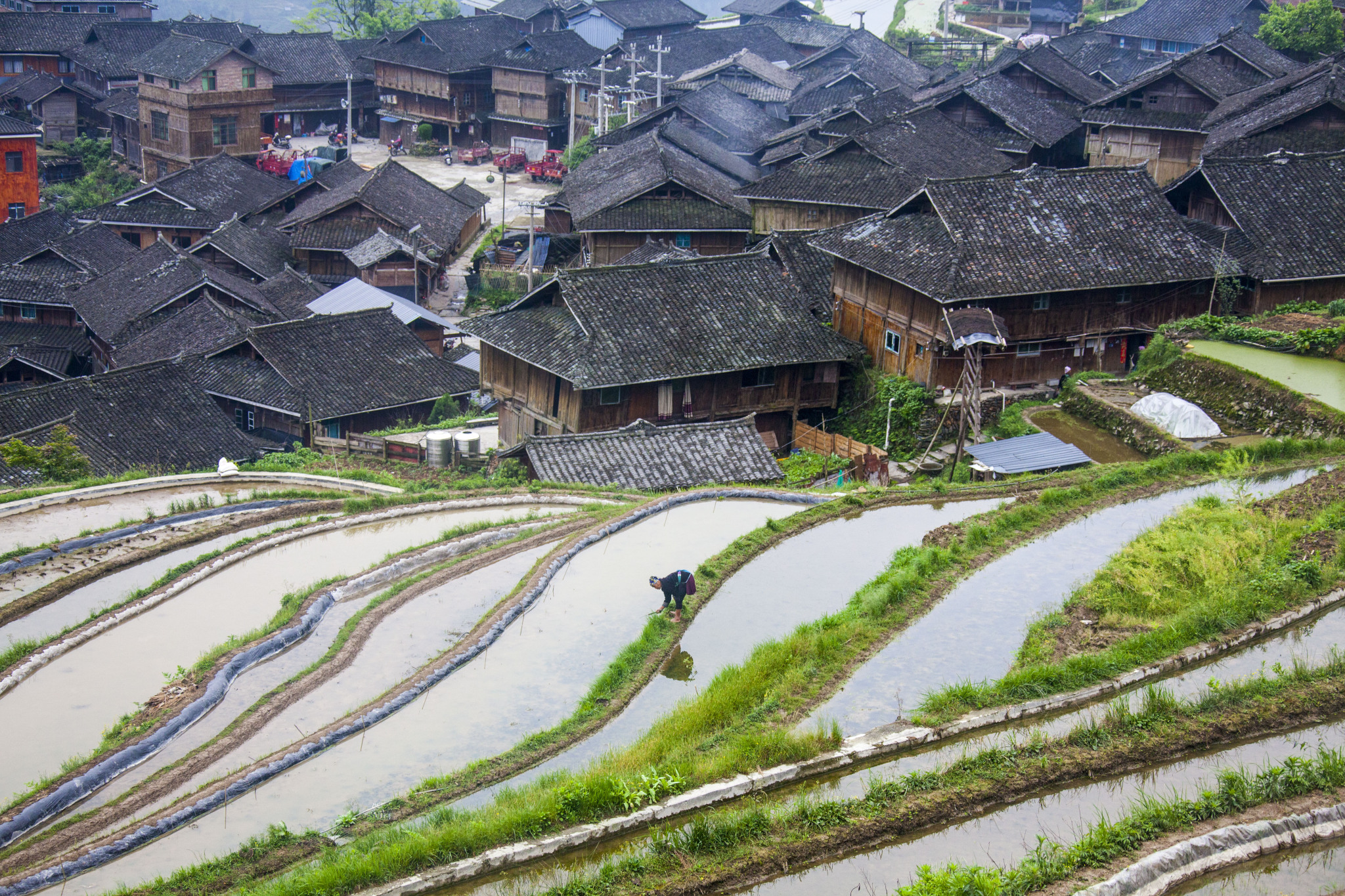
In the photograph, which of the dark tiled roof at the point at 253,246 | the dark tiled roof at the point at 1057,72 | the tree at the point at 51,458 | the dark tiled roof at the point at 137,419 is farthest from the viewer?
the dark tiled roof at the point at 1057,72

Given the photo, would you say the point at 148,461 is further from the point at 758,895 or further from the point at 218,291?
the point at 758,895

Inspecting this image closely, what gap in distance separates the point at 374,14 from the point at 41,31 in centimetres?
2405

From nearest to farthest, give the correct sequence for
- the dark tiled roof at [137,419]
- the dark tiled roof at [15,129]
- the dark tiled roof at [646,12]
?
the dark tiled roof at [137,419]
the dark tiled roof at [15,129]
the dark tiled roof at [646,12]

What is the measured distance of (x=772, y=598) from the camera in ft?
53.3

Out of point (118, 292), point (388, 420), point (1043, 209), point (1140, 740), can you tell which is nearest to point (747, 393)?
point (1043, 209)

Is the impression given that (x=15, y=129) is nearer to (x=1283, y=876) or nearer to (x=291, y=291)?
(x=291, y=291)

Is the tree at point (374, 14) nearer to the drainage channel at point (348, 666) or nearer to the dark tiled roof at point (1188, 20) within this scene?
the dark tiled roof at point (1188, 20)

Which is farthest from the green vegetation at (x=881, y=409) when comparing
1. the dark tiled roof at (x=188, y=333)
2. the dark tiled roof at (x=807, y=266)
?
the dark tiled roof at (x=188, y=333)

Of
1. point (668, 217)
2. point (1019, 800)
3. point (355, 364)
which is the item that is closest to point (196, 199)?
point (355, 364)

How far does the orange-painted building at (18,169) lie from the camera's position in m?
53.5

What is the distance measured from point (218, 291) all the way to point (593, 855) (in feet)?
114

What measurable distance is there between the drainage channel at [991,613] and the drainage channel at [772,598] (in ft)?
5.36

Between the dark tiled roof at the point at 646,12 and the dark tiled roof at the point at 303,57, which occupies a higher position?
the dark tiled roof at the point at 646,12

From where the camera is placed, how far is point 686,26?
78.6 meters
